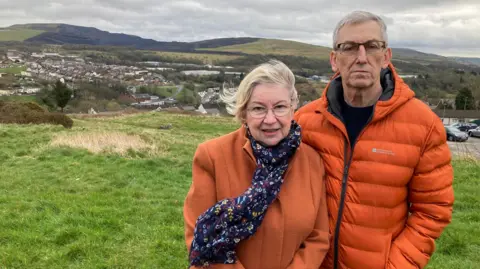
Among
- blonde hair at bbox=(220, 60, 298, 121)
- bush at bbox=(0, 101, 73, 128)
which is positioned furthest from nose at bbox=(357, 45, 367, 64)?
bush at bbox=(0, 101, 73, 128)

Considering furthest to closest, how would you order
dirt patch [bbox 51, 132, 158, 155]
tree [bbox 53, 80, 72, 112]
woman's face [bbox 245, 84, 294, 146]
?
tree [bbox 53, 80, 72, 112] → dirt patch [bbox 51, 132, 158, 155] → woman's face [bbox 245, 84, 294, 146]

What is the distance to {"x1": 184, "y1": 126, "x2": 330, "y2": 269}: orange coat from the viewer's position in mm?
2314

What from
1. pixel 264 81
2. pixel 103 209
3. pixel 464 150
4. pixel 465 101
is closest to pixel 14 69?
pixel 465 101

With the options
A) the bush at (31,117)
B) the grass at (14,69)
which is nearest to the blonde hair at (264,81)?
the bush at (31,117)

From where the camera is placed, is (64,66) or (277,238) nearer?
(277,238)

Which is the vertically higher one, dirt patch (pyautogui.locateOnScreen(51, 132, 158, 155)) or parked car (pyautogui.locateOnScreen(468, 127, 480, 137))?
dirt patch (pyautogui.locateOnScreen(51, 132, 158, 155))

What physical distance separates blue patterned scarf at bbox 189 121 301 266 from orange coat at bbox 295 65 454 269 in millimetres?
362

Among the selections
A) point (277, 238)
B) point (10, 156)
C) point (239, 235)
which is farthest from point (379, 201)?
point (10, 156)

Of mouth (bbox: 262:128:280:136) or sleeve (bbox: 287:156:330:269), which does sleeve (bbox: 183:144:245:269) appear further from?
sleeve (bbox: 287:156:330:269)

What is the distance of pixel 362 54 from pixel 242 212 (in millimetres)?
1186

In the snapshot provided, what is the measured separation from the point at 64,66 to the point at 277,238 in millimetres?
143425

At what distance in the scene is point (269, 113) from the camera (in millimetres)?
2332

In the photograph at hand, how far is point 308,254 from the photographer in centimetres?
235

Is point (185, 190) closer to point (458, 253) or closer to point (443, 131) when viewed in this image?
point (458, 253)
